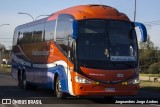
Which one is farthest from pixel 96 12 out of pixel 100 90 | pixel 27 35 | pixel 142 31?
pixel 27 35

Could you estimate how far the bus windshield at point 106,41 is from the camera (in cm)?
1577

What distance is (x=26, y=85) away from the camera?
80.9 feet

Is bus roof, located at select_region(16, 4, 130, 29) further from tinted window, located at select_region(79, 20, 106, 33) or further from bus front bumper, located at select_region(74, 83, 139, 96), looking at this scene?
bus front bumper, located at select_region(74, 83, 139, 96)

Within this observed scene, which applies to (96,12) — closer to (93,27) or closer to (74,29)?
(93,27)

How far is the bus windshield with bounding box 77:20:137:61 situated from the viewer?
621 inches

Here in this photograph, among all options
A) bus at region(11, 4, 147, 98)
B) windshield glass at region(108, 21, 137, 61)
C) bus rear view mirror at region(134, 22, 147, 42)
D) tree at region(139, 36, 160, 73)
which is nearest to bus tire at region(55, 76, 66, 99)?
bus at region(11, 4, 147, 98)

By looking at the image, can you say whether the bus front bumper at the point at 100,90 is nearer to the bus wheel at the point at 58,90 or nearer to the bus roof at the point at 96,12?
the bus wheel at the point at 58,90

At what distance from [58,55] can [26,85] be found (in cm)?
728

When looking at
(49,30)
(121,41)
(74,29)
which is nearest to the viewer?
(74,29)

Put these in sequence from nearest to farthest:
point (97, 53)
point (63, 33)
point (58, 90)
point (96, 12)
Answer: point (97, 53) < point (96, 12) < point (63, 33) < point (58, 90)

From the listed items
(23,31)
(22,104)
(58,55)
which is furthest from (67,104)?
(23,31)

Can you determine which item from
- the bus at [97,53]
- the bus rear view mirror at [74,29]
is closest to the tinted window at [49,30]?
the bus at [97,53]

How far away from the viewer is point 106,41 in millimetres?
15953

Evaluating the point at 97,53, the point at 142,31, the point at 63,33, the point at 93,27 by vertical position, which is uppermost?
the point at 93,27
